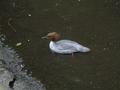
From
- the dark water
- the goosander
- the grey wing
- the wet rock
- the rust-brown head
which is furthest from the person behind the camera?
the rust-brown head

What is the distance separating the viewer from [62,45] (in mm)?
8531

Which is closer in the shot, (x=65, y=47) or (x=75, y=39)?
(x=65, y=47)

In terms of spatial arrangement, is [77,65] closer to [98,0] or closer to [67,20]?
[67,20]

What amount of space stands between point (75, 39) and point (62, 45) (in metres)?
0.31

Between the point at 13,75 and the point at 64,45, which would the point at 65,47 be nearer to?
the point at 64,45

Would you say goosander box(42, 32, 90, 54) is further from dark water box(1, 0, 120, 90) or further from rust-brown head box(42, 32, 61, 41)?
dark water box(1, 0, 120, 90)

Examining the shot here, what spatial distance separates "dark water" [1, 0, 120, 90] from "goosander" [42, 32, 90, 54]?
118mm

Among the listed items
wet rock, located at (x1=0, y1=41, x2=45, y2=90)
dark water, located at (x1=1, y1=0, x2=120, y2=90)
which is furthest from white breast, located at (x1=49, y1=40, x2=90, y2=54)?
wet rock, located at (x1=0, y1=41, x2=45, y2=90)

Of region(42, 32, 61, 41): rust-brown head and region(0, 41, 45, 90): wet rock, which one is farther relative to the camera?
region(42, 32, 61, 41): rust-brown head

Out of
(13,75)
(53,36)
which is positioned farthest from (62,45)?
(13,75)

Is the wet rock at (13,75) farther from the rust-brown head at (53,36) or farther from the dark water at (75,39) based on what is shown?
the rust-brown head at (53,36)

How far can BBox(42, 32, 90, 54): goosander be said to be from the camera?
8.25m

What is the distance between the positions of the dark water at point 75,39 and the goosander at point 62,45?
118mm

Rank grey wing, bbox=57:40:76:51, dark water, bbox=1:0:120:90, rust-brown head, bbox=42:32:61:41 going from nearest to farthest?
dark water, bbox=1:0:120:90 → grey wing, bbox=57:40:76:51 → rust-brown head, bbox=42:32:61:41
